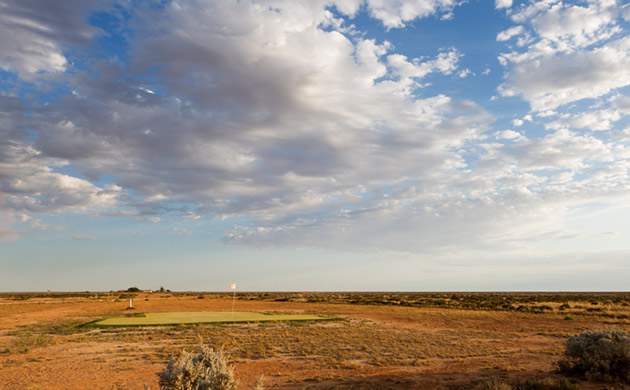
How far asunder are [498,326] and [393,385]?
24.9 meters

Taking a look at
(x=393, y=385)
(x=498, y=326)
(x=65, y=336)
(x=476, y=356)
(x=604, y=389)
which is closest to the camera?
(x=604, y=389)

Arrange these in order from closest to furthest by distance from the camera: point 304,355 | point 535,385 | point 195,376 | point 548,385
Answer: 1. point 195,376
2. point 548,385
3. point 535,385
4. point 304,355

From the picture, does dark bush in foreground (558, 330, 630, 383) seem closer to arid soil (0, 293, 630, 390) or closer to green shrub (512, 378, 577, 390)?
arid soil (0, 293, 630, 390)

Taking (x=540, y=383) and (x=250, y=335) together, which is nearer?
(x=540, y=383)

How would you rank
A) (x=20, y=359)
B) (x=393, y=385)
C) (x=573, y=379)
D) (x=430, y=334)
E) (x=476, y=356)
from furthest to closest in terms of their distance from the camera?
(x=430, y=334) < (x=476, y=356) < (x=20, y=359) < (x=393, y=385) < (x=573, y=379)

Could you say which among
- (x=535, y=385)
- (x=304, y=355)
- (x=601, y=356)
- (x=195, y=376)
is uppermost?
(x=195, y=376)

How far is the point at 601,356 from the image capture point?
13.7m

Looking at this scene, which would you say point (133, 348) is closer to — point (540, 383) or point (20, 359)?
point (20, 359)

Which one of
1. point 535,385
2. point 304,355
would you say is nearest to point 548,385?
point 535,385

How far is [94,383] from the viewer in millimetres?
15383

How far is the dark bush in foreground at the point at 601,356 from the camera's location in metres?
13.1

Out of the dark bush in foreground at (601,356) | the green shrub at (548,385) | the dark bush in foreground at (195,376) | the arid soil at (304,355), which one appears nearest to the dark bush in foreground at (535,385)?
the green shrub at (548,385)

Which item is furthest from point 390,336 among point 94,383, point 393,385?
point 94,383

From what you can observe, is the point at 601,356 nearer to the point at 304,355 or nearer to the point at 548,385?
the point at 548,385
